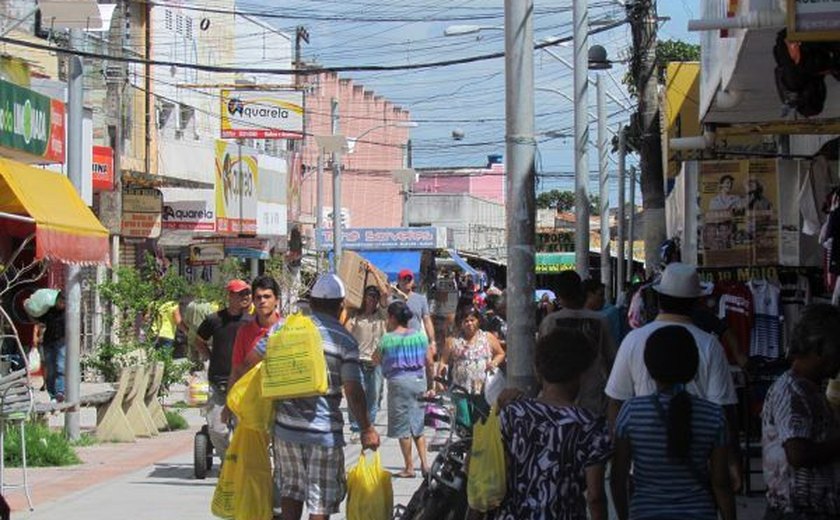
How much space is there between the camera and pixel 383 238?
4712cm

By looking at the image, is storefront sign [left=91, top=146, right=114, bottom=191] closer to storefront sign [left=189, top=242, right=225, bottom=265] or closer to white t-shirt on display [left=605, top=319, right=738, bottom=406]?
storefront sign [left=189, top=242, right=225, bottom=265]

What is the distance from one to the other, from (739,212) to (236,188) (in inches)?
1103

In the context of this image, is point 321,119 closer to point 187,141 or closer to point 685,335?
point 187,141

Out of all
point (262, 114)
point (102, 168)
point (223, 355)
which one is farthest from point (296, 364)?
point (262, 114)

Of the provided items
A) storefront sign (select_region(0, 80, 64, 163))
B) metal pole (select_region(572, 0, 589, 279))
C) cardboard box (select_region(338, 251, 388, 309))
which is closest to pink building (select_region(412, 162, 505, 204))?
metal pole (select_region(572, 0, 589, 279))

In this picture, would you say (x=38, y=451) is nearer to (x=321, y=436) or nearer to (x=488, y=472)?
(x=321, y=436)

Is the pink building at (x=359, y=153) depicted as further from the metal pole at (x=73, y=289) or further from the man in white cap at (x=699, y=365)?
the man in white cap at (x=699, y=365)

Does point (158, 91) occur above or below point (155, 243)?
above

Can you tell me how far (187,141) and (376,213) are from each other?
102 ft

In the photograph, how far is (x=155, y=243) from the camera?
37.5m

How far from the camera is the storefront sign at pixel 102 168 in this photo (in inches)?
1194

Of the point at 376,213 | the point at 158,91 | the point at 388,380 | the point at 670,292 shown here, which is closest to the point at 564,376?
the point at 670,292

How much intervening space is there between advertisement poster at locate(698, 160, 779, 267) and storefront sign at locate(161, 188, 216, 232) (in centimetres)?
2310

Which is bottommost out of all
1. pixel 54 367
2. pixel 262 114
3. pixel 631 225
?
pixel 54 367
